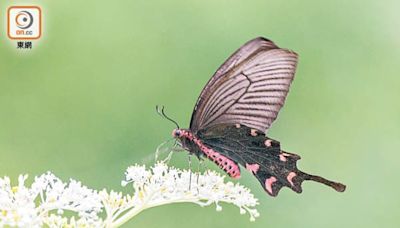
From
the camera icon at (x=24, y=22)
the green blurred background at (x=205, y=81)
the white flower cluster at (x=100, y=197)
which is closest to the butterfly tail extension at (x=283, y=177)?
the white flower cluster at (x=100, y=197)

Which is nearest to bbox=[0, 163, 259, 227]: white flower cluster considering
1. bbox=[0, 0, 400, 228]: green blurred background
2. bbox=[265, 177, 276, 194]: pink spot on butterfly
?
bbox=[265, 177, 276, 194]: pink spot on butterfly

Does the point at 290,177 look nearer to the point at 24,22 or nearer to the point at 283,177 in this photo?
the point at 283,177

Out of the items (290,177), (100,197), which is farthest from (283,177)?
(100,197)

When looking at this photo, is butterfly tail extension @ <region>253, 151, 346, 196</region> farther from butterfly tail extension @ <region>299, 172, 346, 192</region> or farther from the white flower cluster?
the white flower cluster

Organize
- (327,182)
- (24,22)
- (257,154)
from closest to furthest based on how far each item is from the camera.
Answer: (327,182)
(257,154)
(24,22)

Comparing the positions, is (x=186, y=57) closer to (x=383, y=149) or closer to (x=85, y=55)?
(x=85, y=55)

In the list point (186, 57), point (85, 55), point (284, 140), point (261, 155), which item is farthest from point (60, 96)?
point (261, 155)

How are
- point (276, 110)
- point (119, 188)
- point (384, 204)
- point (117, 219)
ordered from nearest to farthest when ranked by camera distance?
point (117, 219) → point (276, 110) → point (119, 188) → point (384, 204)
